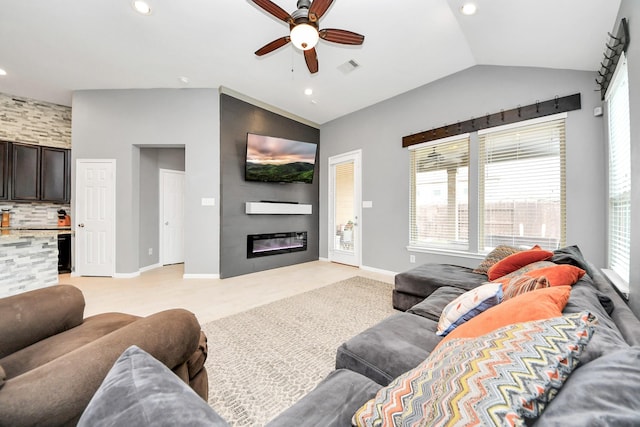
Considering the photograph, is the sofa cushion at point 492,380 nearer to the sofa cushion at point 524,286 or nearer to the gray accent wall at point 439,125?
the sofa cushion at point 524,286

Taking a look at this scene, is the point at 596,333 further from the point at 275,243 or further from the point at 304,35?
the point at 275,243

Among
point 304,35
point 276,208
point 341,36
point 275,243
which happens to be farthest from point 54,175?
point 341,36

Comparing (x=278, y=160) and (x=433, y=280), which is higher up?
(x=278, y=160)

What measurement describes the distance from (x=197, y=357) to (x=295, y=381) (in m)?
0.77

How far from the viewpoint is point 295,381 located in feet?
5.43

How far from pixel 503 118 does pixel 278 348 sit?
3.73 metres

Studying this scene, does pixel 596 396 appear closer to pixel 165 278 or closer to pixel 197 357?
pixel 197 357

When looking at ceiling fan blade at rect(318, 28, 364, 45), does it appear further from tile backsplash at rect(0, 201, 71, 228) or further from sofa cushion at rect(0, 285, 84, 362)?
tile backsplash at rect(0, 201, 71, 228)

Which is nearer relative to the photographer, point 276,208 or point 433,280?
point 433,280

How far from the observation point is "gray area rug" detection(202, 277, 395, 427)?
58.8 inches

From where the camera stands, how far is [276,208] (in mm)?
4879

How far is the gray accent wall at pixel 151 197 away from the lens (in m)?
4.65

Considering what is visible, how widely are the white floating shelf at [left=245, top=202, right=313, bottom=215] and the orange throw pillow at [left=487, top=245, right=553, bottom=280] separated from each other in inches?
141

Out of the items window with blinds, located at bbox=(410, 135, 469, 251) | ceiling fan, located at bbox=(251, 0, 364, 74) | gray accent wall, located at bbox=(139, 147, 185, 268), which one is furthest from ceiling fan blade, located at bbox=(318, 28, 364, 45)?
gray accent wall, located at bbox=(139, 147, 185, 268)
